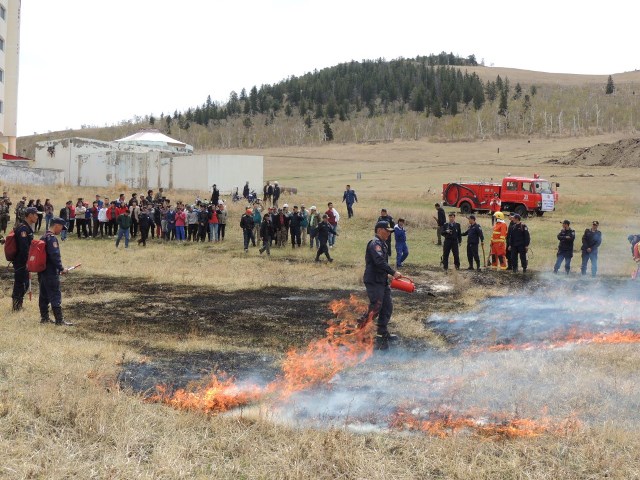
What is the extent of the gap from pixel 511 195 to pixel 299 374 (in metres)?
28.3

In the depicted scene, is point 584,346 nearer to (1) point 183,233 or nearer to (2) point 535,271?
(2) point 535,271

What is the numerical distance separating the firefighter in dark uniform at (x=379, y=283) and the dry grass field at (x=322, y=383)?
0.62 meters

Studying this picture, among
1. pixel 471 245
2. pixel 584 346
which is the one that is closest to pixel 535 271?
pixel 471 245

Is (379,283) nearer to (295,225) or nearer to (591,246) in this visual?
(591,246)

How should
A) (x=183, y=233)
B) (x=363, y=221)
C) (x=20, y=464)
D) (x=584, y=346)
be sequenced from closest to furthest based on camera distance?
1. (x=20, y=464)
2. (x=584, y=346)
3. (x=183, y=233)
4. (x=363, y=221)

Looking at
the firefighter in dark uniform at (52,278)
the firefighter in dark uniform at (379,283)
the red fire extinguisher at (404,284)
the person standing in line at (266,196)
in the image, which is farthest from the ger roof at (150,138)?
the firefighter in dark uniform at (379,283)

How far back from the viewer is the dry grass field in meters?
5.71

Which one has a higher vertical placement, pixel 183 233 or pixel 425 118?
pixel 425 118

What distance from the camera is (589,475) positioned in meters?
5.51

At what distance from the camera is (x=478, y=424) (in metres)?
6.56

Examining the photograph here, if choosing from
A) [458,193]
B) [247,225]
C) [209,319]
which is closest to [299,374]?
[209,319]

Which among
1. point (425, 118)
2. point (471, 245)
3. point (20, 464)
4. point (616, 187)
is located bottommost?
point (20, 464)

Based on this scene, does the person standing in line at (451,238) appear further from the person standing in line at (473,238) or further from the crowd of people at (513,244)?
the person standing in line at (473,238)

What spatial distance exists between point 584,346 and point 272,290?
25.6 ft
